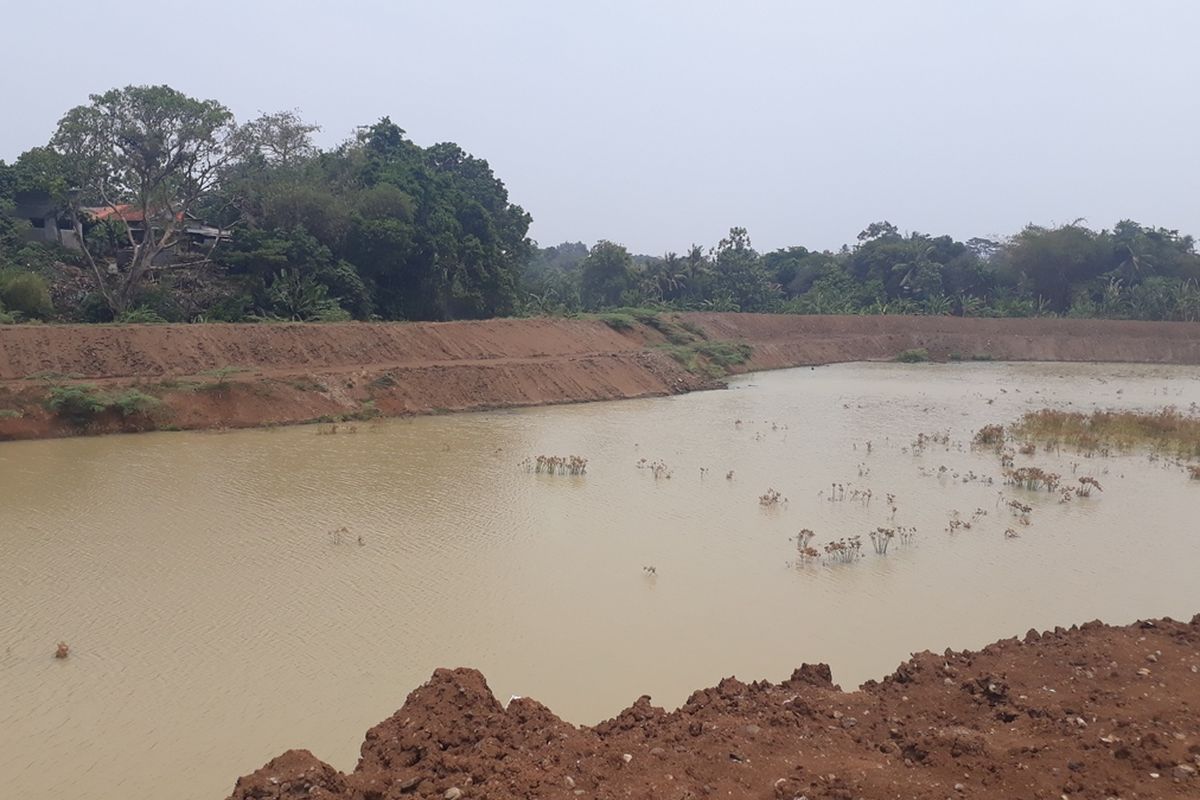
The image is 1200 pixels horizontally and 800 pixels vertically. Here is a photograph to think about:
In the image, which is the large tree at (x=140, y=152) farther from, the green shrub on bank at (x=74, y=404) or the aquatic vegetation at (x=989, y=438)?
the aquatic vegetation at (x=989, y=438)

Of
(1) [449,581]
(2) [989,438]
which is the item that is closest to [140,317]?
(1) [449,581]

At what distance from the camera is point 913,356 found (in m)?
44.3

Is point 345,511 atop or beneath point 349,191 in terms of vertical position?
beneath

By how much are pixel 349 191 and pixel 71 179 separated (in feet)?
31.9

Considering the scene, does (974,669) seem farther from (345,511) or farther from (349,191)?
(349,191)

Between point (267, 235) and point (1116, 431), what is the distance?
81.7 feet

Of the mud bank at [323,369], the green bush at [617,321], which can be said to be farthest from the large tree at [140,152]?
the green bush at [617,321]

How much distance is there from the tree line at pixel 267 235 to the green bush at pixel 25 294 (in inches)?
1.5

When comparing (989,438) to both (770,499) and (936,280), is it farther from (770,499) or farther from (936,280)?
(936,280)

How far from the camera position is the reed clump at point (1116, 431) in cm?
1786

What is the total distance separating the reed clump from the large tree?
75.4 ft

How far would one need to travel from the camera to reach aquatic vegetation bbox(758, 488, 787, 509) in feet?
41.9

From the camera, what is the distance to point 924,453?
17453mm

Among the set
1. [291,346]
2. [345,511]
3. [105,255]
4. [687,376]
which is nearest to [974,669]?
[345,511]
